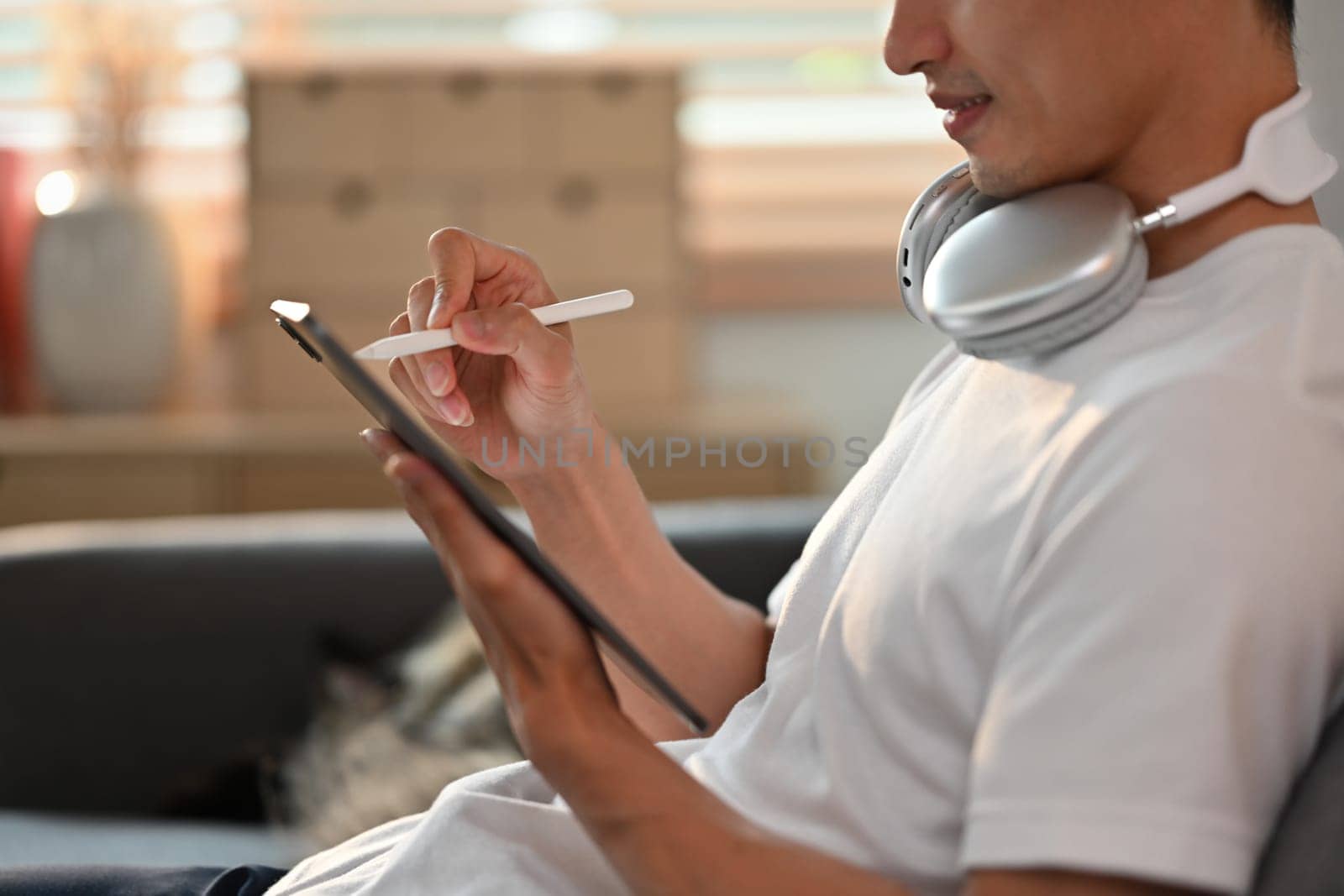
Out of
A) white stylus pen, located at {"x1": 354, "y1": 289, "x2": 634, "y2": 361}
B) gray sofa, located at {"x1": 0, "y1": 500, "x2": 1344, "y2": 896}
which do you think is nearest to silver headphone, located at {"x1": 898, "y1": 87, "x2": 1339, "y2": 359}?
white stylus pen, located at {"x1": 354, "y1": 289, "x2": 634, "y2": 361}

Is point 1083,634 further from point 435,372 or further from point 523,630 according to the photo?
point 435,372

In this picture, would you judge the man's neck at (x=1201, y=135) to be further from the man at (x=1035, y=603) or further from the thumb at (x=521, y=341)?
the thumb at (x=521, y=341)

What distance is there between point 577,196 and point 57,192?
0.96m

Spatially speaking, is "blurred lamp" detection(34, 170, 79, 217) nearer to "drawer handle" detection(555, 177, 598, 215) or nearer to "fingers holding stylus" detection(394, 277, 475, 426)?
"drawer handle" detection(555, 177, 598, 215)

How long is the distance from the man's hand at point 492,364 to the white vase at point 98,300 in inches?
70.0

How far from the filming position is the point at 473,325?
0.83 m

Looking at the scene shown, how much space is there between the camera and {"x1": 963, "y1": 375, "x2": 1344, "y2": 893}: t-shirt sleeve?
56cm

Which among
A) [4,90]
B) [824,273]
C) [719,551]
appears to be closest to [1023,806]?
[719,551]

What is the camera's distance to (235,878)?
0.85 m

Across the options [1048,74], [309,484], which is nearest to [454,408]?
[1048,74]

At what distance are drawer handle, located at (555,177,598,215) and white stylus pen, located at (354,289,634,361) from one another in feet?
5.50

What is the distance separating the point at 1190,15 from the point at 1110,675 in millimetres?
349

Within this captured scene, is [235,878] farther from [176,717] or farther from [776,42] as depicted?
[776,42]

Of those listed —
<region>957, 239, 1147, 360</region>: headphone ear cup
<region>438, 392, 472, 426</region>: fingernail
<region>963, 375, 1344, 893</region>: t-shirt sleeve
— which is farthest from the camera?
<region>438, 392, 472, 426</region>: fingernail
